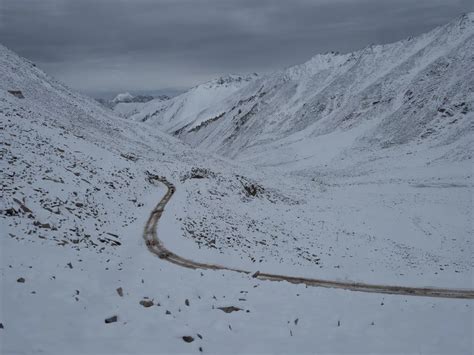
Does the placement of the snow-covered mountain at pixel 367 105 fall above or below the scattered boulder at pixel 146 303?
above

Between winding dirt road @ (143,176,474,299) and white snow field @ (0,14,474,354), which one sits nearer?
white snow field @ (0,14,474,354)

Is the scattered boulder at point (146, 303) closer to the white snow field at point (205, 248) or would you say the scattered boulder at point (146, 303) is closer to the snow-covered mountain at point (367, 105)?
the white snow field at point (205, 248)

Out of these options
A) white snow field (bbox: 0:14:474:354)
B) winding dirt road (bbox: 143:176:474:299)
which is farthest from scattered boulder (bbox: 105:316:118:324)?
winding dirt road (bbox: 143:176:474:299)

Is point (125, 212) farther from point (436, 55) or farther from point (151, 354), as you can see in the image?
point (436, 55)

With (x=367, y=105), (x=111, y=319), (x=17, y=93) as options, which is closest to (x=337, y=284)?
(x=111, y=319)

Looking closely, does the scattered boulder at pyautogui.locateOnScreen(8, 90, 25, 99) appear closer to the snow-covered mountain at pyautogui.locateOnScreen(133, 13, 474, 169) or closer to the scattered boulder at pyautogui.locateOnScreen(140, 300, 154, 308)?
the scattered boulder at pyautogui.locateOnScreen(140, 300, 154, 308)

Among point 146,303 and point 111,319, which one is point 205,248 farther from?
point 111,319

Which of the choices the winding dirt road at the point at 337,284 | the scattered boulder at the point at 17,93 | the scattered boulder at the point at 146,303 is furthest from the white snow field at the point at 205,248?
the winding dirt road at the point at 337,284

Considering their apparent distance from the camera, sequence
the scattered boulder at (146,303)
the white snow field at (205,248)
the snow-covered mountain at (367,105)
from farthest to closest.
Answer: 1. the snow-covered mountain at (367,105)
2. the scattered boulder at (146,303)
3. the white snow field at (205,248)

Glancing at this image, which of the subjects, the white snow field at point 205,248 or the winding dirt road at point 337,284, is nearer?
the white snow field at point 205,248
